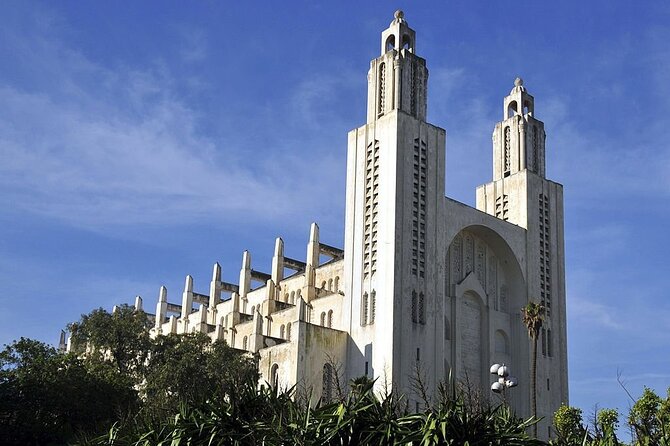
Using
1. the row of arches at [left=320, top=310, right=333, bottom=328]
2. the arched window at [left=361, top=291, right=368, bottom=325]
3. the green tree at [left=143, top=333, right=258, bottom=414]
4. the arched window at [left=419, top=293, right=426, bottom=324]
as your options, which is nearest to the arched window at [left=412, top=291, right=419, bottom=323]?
the arched window at [left=419, top=293, right=426, bottom=324]

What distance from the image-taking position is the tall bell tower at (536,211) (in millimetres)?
58531

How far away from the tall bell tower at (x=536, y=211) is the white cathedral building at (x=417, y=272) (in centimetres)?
7

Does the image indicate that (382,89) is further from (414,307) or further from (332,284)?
(332,284)

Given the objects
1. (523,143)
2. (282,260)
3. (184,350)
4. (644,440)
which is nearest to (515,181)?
(523,143)

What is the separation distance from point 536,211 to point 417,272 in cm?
1244

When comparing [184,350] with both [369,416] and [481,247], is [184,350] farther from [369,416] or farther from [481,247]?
[369,416]

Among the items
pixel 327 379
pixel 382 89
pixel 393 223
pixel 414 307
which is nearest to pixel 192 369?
pixel 327 379

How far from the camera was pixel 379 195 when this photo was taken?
53.5m

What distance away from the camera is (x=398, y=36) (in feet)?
189

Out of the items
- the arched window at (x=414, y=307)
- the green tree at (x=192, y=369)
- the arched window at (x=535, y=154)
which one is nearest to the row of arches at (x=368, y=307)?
the arched window at (x=414, y=307)

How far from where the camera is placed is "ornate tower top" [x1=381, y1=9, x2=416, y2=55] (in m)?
57.8

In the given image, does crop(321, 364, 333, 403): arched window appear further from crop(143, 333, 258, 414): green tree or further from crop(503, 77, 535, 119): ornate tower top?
crop(503, 77, 535, 119): ornate tower top

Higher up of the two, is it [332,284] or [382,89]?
[382,89]

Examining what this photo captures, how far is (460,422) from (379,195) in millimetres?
30176
